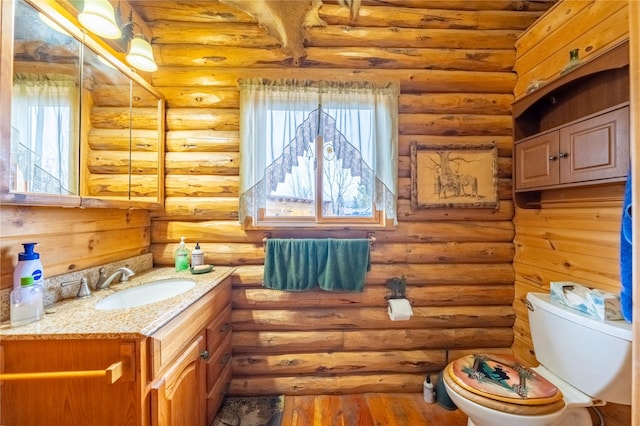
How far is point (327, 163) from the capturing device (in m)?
1.89

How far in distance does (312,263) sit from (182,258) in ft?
2.95

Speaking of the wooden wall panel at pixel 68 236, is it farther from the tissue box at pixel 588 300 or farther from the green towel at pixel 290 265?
the tissue box at pixel 588 300

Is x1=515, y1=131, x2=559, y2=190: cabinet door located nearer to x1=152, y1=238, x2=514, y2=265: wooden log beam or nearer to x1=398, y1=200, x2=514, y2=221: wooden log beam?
x1=398, y1=200, x2=514, y2=221: wooden log beam

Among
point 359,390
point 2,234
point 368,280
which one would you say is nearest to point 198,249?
point 2,234

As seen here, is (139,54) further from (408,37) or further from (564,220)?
(564,220)

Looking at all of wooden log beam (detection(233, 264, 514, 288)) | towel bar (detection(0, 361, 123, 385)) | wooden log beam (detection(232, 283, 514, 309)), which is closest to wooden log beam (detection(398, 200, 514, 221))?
wooden log beam (detection(233, 264, 514, 288))

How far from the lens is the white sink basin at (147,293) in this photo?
133 centimetres

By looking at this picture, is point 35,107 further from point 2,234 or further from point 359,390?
point 359,390

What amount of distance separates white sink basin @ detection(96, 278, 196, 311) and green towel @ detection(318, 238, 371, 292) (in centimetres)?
87

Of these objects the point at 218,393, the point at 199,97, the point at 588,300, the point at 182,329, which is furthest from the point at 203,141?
the point at 588,300

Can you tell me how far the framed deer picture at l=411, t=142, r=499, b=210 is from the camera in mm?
1933

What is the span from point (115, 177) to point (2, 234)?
569 mm

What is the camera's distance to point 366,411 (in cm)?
174

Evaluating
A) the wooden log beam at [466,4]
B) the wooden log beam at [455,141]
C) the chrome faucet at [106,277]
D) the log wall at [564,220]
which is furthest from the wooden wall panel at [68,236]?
the log wall at [564,220]
